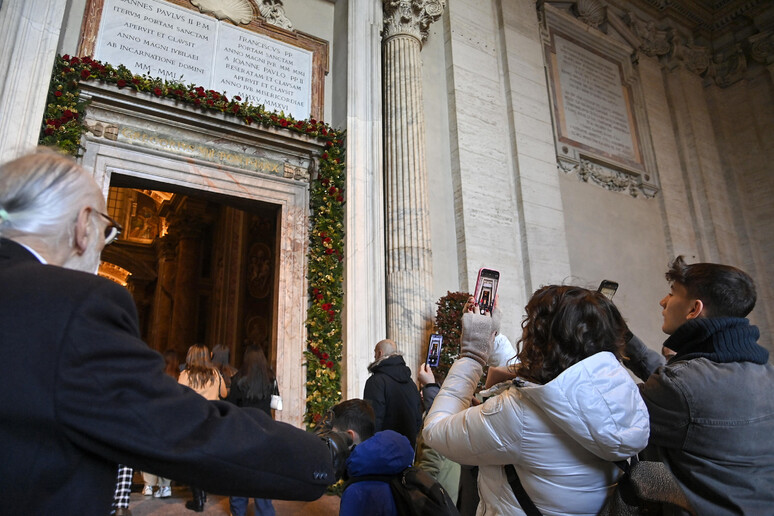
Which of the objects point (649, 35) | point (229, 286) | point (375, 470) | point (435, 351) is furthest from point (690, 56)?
point (375, 470)

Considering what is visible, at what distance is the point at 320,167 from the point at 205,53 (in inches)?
81.2

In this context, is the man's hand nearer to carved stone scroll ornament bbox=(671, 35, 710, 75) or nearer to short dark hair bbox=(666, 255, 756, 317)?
short dark hair bbox=(666, 255, 756, 317)

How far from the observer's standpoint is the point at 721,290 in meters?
2.05

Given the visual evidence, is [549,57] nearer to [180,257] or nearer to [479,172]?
[479,172]

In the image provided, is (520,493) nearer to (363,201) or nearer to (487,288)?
(487,288)

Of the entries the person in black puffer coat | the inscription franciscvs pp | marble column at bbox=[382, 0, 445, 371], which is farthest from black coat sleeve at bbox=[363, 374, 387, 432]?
the inscription franciscvs pp

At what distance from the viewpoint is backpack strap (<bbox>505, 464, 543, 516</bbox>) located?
65.1 inches

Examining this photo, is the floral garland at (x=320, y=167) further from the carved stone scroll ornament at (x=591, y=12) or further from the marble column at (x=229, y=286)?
the carved stone scroll ornament at (x=591, y=12)

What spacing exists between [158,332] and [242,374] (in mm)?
10347

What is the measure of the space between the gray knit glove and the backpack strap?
43 cm

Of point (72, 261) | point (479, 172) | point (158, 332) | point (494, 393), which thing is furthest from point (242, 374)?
point (158, 332)

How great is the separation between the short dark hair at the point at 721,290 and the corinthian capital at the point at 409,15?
668 centimetres

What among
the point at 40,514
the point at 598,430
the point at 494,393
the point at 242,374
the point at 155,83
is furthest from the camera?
the point at 155,83

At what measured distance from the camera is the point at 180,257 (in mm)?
14742
